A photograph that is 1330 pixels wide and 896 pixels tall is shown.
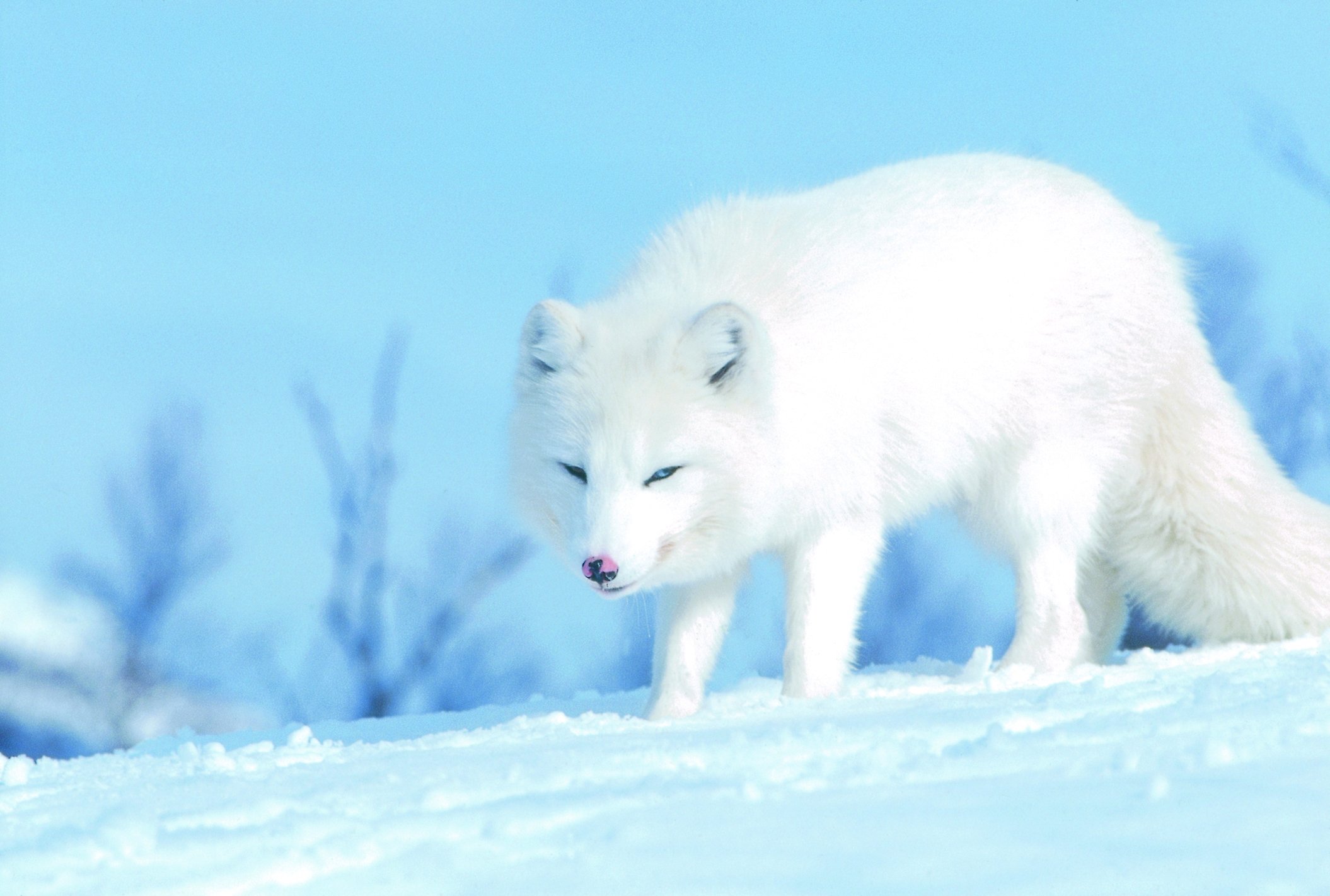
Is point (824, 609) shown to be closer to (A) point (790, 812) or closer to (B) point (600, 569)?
(B) point (600, 569)

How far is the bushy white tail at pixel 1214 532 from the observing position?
476cm

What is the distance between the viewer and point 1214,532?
479 centimetres

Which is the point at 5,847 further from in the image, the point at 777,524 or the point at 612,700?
the point at 612,700

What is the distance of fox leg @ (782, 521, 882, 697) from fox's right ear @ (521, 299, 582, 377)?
97 centimetres

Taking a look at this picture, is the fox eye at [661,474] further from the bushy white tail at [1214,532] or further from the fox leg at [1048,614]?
the bushy white tail at [1214,532]

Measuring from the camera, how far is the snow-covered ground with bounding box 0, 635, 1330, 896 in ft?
5.47

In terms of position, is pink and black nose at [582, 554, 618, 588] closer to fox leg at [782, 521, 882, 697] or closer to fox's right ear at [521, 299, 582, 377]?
fox's right ear at [521, 299, 582, 377]

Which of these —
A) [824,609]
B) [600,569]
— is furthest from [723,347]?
[824,609]

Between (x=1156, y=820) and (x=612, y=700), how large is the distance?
3483 millimetres

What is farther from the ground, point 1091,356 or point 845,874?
point 1091,356

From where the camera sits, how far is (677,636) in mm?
4172

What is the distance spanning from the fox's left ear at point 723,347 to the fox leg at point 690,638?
2.73 feet

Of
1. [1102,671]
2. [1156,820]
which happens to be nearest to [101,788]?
[1156,820]

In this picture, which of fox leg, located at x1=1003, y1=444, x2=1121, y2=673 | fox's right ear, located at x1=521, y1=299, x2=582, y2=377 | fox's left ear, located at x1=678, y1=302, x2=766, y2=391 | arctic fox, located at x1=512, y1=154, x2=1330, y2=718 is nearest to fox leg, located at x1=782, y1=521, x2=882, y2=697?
arctic fox, located at x1=512, y1=154, x2=1330, y2=718
